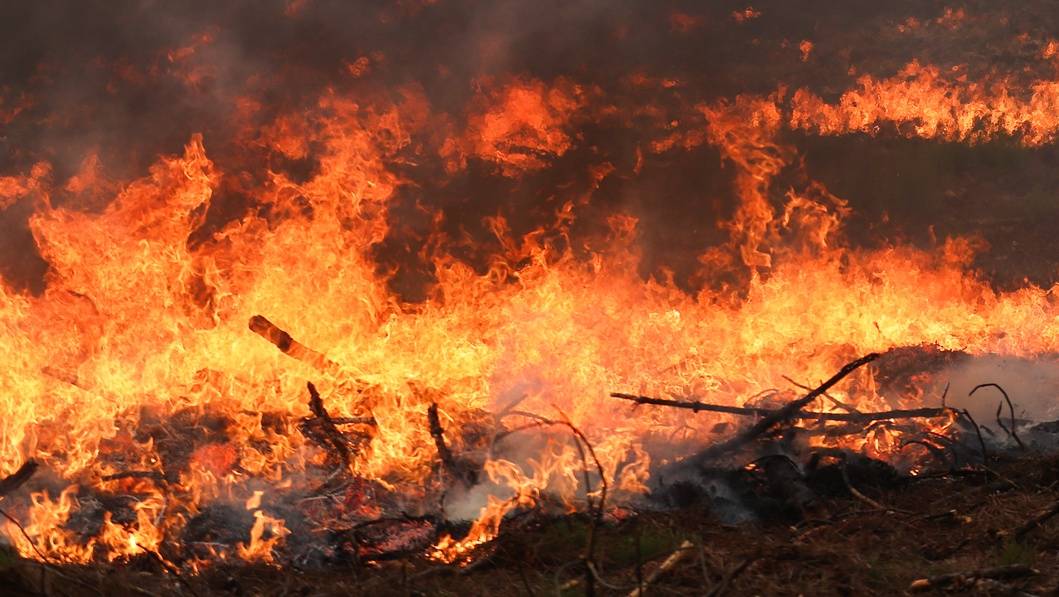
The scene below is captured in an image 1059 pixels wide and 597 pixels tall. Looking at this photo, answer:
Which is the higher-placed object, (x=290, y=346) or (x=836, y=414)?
(x=290, y=346)

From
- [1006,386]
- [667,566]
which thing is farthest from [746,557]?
[1006,386]

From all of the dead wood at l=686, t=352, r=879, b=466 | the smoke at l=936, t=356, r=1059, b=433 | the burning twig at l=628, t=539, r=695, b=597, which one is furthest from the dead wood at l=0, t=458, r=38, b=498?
the smoke at l=936, t=356, r=1059, b=433

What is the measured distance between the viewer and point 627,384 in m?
7.30

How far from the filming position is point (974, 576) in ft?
11.2

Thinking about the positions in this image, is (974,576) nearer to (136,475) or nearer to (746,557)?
(746,557)

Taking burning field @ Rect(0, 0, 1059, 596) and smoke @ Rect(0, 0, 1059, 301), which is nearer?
burning field @ Rect(0, 0, 1059, 596)

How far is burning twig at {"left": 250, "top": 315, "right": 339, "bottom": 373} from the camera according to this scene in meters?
7.21

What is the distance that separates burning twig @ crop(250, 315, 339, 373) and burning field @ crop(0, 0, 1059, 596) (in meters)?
0.03

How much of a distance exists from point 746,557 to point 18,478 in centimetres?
439

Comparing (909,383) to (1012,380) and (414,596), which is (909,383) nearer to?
(1012,380)

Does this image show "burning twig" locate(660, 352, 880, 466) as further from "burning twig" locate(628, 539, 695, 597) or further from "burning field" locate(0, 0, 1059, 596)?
"burning twig" locate(628, 539, 695, 597)

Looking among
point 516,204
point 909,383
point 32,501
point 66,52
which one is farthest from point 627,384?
point 66,52

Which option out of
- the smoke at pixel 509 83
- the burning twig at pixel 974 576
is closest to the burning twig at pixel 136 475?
the burning twig at pixel 974 576

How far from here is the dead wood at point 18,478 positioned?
18.5ft
